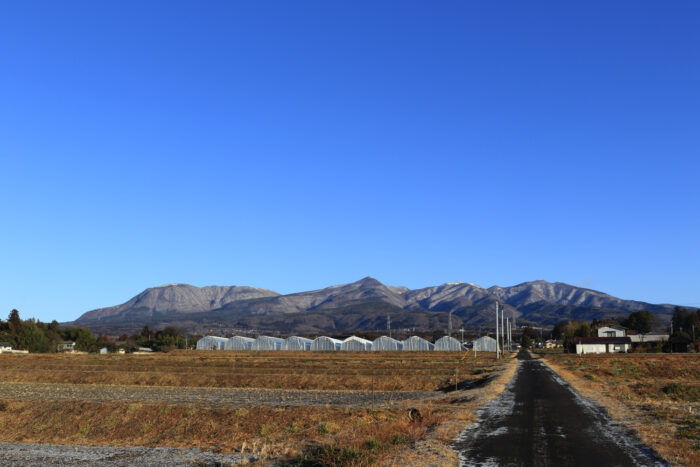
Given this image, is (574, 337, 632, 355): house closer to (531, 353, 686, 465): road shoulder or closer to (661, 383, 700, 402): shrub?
(661, 383, 700, 402): shrub

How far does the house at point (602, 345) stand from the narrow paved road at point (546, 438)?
383 ft

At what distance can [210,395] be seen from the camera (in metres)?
46.9

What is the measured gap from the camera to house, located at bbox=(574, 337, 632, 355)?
139 meters

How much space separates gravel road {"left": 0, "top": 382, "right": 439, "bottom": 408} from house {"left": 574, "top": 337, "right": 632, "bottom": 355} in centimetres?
10346

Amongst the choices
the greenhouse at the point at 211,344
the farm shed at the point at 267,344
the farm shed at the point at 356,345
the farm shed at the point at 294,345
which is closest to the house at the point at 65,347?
the greenhouse at the point at 211,344

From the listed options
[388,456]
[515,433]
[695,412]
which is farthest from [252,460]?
[695,412]

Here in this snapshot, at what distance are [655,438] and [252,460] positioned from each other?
1351 cm

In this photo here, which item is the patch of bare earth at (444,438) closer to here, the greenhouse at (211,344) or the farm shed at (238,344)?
the farm shed at (238,344)

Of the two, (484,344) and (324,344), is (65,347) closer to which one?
(324,344)

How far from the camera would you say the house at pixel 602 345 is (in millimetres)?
Answer: 139375

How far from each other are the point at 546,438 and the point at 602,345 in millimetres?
131830

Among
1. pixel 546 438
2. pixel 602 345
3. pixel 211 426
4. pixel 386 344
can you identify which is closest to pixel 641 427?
pixel 546 438

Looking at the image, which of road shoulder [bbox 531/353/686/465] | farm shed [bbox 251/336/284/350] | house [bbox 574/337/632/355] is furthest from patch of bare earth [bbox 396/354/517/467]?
farm shed [bbox 251/336/284/350]

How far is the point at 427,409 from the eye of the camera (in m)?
28.2
